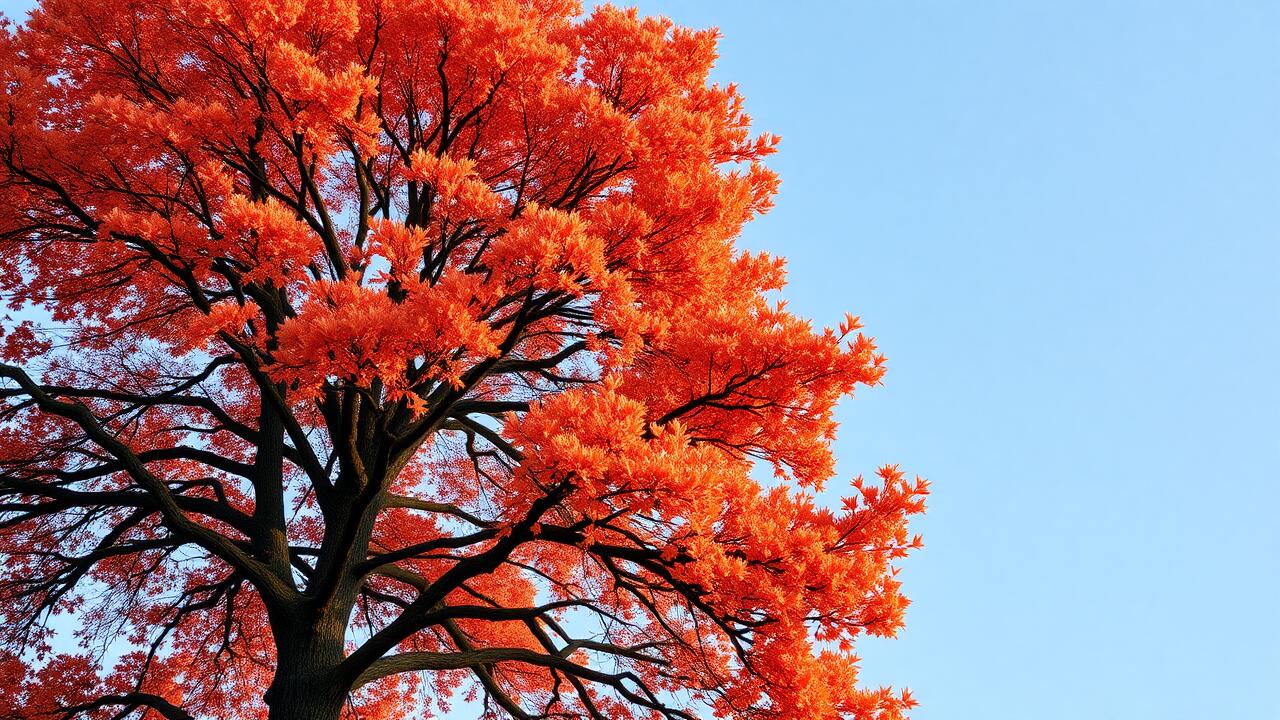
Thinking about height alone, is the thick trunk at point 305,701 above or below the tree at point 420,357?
below

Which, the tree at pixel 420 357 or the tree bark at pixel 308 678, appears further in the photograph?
the tree bark at pixel 308 678

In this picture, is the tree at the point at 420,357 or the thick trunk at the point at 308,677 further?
the thick trunk at the point at 308,677

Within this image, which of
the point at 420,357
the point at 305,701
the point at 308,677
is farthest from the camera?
the point at 308,677

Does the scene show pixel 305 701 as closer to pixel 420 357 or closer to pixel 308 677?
pixel 308 677

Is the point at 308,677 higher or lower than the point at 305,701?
higher

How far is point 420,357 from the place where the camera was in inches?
255

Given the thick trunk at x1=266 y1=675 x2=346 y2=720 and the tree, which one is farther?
the thick trunk at x1=266 y1=675 x2=346 y2=720

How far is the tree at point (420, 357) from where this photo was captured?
6.33 meters

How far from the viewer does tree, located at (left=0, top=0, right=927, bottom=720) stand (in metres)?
6.33

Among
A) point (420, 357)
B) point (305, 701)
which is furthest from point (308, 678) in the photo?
point (420, 357)

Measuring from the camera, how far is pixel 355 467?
8828mm

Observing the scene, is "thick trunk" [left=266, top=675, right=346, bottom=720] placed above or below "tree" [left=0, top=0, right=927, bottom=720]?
below

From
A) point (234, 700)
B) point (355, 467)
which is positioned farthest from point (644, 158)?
point (234, 700)

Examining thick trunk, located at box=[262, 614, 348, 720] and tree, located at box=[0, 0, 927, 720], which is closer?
tree, located at box=[0, 0, 927, 720]
